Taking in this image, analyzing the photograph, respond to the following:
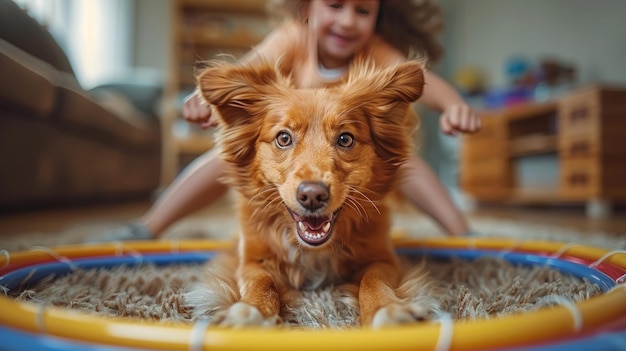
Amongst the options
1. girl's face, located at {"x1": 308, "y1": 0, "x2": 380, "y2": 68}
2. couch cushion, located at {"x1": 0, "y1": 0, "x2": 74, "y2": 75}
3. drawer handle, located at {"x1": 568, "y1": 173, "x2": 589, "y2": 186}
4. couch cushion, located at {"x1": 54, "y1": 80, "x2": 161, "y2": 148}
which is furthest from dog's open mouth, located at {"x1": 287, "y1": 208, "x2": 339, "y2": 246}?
drawer handle, located at {"x1": 568, "y1": 173, "x2": 589, "y2": 186}

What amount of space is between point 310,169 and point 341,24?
0.59 m

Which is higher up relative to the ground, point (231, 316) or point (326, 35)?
point (326, 35)

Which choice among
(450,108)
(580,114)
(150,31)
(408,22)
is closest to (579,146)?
(580,114)

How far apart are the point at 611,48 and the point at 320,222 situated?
14.2 ft

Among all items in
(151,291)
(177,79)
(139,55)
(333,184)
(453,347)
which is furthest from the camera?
(139,55)

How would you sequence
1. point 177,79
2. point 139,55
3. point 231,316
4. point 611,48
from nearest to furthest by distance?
point 231,316
point 611,48
point 177,79
point 139,55

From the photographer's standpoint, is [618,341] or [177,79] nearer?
[618,341]

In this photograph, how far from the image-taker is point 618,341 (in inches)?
26.3

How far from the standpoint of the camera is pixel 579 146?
4.01m

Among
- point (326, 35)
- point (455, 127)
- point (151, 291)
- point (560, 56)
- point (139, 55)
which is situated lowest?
point (151, 291)

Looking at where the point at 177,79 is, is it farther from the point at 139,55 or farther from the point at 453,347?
the point at 453,347

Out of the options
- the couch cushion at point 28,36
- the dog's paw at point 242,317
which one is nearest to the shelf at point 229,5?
the couch cushion at point 28,36

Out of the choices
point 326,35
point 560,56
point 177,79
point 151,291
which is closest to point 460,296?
point 151,291

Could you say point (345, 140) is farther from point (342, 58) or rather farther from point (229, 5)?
point (229, 5)
